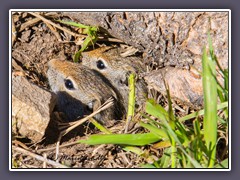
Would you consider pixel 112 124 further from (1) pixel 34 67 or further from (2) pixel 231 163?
(2) pixel 231 163

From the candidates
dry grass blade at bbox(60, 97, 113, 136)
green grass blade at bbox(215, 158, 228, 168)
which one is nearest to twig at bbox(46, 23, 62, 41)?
dry grass blade at bbox(60, 97, 113, 136)

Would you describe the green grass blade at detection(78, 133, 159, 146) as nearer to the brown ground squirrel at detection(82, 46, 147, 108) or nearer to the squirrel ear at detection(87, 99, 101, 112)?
the squirrel ear at detection(87, 99, 101, 112)

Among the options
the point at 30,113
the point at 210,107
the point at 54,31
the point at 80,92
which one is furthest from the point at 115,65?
the point at 210,107

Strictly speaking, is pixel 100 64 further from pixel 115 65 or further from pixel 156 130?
pixel 156 130

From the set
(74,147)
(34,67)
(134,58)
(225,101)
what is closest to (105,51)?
(134,58)

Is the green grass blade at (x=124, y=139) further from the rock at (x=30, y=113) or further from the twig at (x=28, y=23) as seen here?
the twig at (x=28, y=23)

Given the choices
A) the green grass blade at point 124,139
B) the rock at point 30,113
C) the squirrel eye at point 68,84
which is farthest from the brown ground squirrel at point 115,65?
the green grass blade at point 124,139
